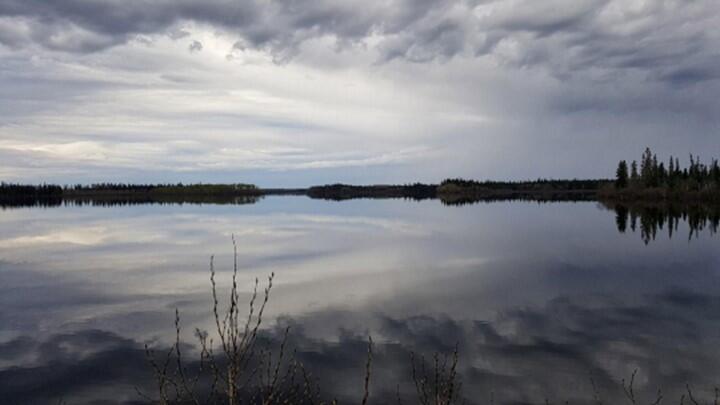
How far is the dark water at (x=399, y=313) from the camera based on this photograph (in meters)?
9.07

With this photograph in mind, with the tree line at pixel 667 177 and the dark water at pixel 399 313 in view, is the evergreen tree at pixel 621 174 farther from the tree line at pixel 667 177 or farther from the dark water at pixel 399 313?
the dark water at pixel 399 313

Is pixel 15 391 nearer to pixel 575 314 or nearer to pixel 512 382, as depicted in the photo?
pixel 512 382

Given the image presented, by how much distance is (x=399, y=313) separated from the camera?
13898 millimetres

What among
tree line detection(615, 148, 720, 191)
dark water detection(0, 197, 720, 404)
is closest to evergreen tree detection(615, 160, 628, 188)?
tree line detection(615, 148, 720, 191)

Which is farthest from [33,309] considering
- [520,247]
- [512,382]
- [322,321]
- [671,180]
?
[671,180]

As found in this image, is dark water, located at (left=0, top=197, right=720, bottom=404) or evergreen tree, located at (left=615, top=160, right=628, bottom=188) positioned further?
evergreen tree, located at (left=615, top=160, right=628, bottom=188)

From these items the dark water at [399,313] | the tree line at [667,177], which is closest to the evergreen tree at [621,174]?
the tree line at [667,177]

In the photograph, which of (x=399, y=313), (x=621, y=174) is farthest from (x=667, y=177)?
(x=399, y=313)

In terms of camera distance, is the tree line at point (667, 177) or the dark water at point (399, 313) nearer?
the dark water at point (399, 313)

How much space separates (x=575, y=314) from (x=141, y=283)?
13.9 metres

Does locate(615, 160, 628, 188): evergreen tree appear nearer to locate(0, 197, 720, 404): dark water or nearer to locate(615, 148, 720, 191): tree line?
locate(615, 148, 720, 191): tree line

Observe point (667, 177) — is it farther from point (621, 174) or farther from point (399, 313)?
point (399, 313)

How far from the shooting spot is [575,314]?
13.9 metres

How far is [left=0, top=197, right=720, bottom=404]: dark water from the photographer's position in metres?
9.07
